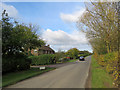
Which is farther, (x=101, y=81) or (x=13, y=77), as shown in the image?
(x=13, y=77)

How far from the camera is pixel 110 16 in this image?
7.91 meters

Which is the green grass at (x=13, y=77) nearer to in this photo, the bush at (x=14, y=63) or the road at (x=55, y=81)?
the road at (x=55, y=81)

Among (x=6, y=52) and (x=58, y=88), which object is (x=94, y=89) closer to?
(x=58, y=88)

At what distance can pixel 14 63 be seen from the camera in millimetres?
13148

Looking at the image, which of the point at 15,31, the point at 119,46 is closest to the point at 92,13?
the point at 119,46

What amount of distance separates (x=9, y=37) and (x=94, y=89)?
10.6 metres

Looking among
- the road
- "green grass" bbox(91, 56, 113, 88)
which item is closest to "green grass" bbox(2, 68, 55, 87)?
the road

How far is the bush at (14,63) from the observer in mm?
11766

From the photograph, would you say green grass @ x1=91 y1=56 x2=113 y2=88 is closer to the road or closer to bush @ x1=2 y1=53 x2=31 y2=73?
the road

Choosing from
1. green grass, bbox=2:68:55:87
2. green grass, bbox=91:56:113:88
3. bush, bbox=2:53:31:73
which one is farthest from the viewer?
bush, bbox=2:53:31:73

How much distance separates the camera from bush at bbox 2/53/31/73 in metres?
11.8

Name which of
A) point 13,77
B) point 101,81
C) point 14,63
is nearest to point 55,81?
point 101,81

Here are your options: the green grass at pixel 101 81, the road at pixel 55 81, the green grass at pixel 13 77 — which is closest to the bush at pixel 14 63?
the green grass at pixel 13 77

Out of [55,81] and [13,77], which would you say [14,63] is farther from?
[55,81]
